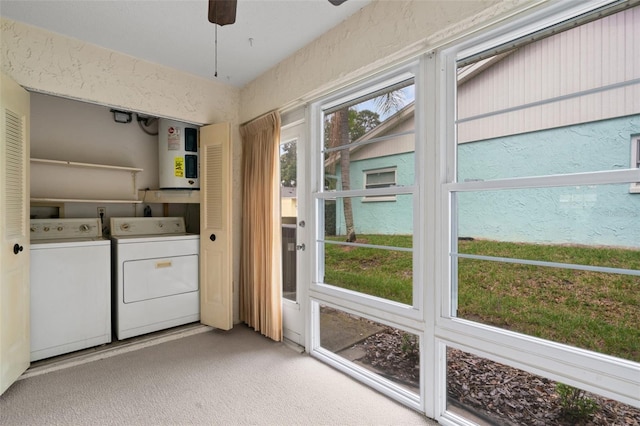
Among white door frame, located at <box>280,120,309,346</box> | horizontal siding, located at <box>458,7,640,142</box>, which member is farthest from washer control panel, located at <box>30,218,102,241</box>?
horizontal siding, located at <box>458,7,640,142</box>

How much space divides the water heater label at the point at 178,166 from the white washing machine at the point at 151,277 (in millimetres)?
584

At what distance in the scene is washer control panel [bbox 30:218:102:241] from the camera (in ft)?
9.11

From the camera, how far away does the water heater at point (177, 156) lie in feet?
10.8

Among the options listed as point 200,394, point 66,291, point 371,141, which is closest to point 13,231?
point 66,291

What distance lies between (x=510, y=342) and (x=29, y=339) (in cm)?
334

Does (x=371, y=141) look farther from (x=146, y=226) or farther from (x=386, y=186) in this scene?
(x=146, y=226)

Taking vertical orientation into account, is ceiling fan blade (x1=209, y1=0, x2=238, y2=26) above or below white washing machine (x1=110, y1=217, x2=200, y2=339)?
above

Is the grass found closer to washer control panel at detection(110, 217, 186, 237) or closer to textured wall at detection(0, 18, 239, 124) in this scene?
textured wall at detection(0, 18, 239, 124)

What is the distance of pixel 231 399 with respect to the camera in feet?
6.56

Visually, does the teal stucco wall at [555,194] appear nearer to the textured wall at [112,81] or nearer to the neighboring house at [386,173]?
the neighboring house at [386,173]

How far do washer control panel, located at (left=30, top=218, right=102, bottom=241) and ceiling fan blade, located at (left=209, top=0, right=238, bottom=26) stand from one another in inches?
107

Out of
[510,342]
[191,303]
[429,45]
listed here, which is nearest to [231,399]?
[191,303]

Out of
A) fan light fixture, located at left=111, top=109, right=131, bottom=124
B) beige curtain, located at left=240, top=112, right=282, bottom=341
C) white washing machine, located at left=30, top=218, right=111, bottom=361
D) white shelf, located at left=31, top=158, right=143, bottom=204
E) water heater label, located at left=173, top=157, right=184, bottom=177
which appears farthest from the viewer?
fan light fixture, located at left=111, top=109, right=131, bottom=124

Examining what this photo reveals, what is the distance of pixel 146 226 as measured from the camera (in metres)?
3.37
